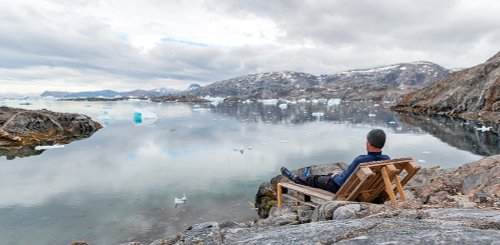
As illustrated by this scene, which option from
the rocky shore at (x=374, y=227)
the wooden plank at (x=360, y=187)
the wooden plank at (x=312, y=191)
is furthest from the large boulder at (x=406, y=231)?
the wooden plank at (x=312, y=191)

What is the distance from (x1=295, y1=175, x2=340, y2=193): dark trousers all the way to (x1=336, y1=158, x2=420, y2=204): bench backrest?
82 cm

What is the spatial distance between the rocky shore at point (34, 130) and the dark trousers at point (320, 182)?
30621 mm

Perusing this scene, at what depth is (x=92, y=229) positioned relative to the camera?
14.6m

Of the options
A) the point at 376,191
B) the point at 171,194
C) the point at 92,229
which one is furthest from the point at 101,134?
the point at 376,191

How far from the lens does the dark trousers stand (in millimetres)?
9148

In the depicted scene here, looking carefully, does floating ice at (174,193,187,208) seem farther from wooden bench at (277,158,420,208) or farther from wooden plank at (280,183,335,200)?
wooden bench at (277,158,420,208)

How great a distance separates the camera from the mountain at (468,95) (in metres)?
66.7

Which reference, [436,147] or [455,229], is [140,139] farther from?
[455,229]

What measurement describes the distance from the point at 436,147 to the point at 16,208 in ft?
116

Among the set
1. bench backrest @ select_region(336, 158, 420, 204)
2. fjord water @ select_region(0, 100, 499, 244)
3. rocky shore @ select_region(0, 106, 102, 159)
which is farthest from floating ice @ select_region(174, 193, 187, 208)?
rocky shore @ select_region(0, 106, 102, 159)

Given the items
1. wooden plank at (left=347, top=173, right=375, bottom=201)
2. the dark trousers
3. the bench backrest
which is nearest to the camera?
wooden plank at (left=347, top=173, right=375, bottom=201)

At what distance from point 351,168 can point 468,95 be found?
266 feet

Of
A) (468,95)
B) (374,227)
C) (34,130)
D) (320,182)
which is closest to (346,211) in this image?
(374,227)

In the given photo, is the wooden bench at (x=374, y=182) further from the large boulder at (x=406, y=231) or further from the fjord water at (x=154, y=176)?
the fjord water at (x=154, y=176)
